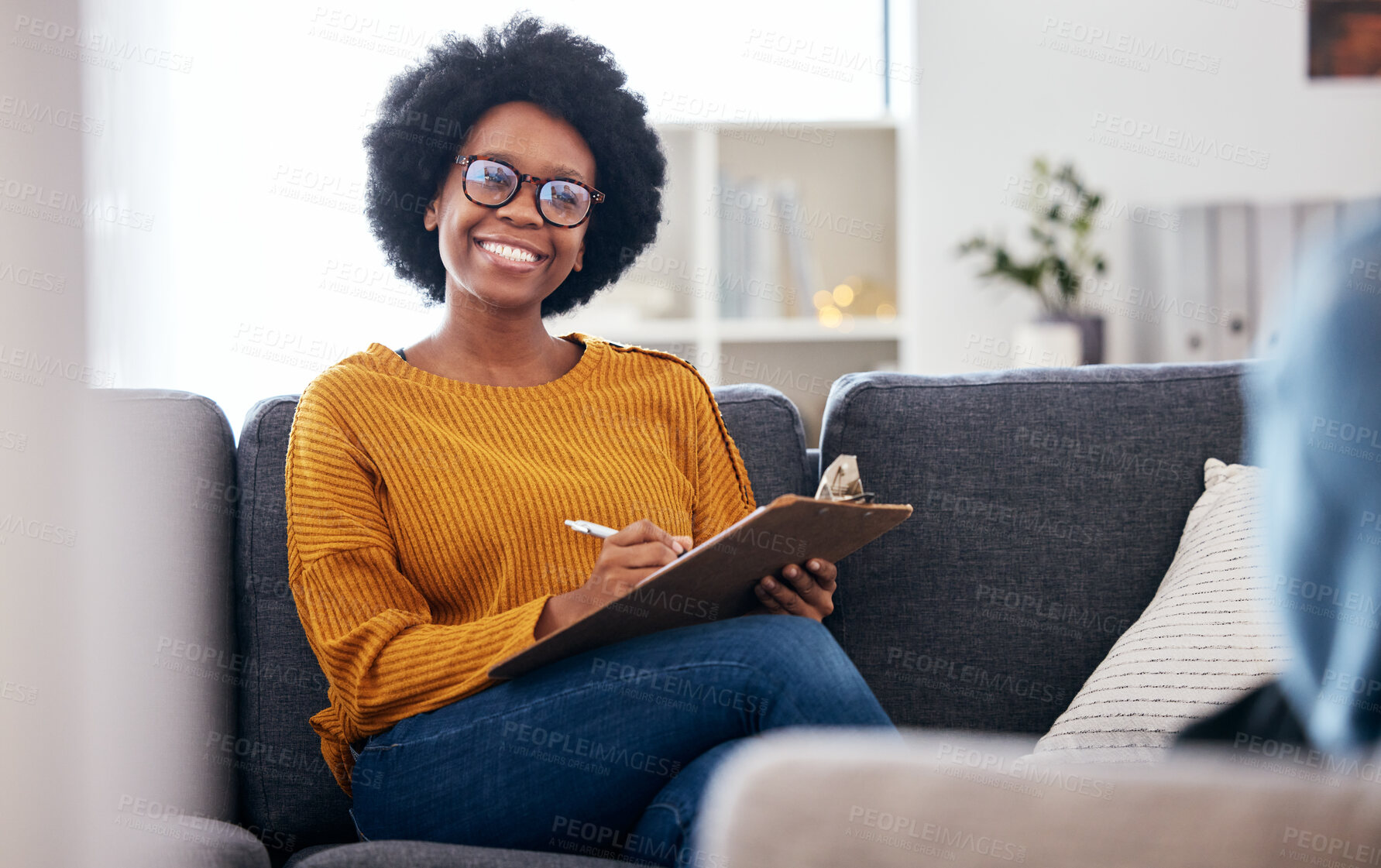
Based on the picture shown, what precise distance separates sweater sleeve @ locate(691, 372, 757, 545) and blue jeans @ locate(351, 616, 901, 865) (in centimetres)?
33

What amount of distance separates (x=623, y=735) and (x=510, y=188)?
0.67 meters

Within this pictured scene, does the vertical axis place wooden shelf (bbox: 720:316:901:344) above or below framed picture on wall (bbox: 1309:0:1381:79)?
below

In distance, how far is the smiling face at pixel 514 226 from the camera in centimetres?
Result: 130

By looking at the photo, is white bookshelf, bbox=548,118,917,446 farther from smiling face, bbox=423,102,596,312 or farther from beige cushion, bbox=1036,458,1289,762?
beige cushion, bbox=1036,458,1289,762

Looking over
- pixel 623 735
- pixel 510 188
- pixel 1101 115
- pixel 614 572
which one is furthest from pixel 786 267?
pixel 623 735

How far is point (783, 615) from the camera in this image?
39.8 inches

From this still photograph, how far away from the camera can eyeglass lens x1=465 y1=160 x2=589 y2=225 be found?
131cm

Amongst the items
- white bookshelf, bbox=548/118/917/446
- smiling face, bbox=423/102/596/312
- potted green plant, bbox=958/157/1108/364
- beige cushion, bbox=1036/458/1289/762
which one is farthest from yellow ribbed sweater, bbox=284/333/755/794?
potted green plant, bbox=958/157/1108/364

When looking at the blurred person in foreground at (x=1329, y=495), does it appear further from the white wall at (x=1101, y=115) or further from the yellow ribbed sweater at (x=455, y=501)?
the white wall at (x=1101, y=115)

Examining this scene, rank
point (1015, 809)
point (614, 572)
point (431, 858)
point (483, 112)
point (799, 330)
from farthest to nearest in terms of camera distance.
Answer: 1. point (799, 330)
2. point (483, 112)
3. point (614, 572)
4. point (431, 858)
5. point (1015, 809)

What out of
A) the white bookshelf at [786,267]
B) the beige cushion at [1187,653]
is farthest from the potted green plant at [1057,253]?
the beige cushion at [1187,653]

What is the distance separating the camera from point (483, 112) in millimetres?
1368

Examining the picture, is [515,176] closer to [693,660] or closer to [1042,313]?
[693,660]

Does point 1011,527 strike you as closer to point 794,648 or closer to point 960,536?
point 960,536
